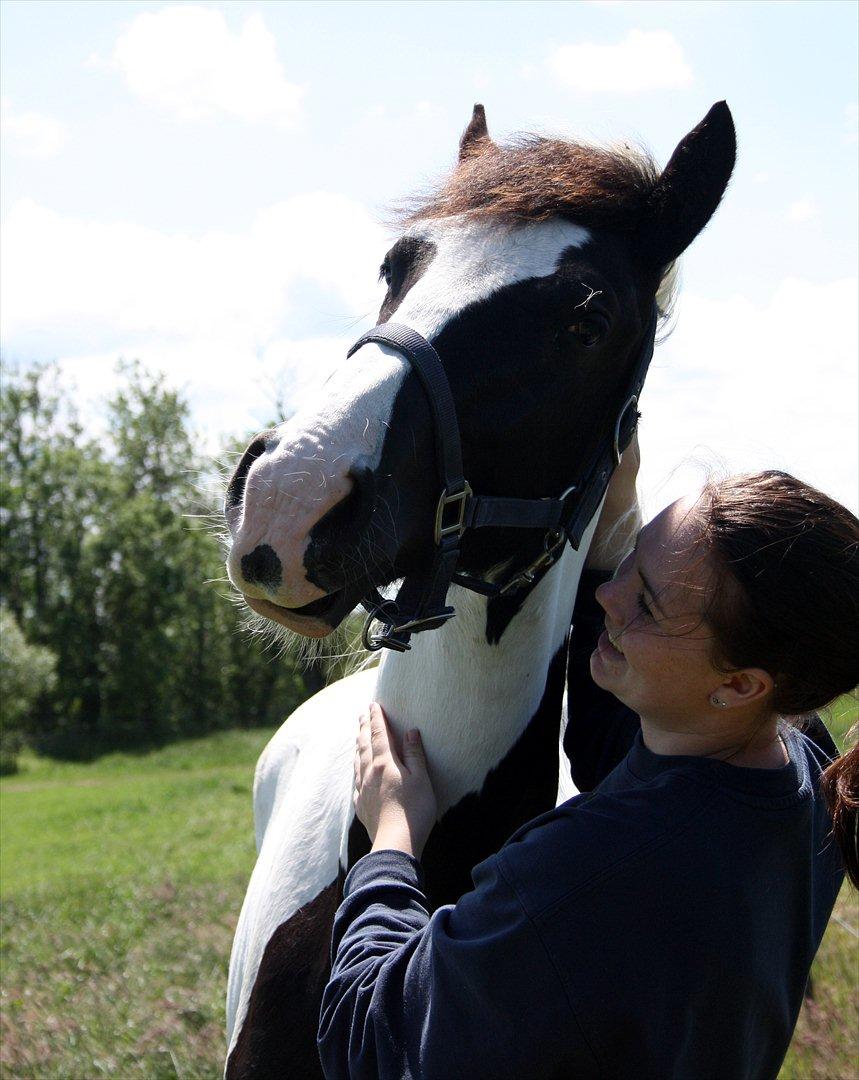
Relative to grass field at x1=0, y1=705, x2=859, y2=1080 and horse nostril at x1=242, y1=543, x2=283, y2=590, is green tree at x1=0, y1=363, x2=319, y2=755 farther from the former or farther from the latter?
horse nostril at x1=242, y1=543, x2=283, y2=590

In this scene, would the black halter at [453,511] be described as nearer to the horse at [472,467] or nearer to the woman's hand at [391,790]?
the horse at [472,467]

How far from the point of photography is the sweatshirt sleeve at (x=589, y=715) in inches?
80.0

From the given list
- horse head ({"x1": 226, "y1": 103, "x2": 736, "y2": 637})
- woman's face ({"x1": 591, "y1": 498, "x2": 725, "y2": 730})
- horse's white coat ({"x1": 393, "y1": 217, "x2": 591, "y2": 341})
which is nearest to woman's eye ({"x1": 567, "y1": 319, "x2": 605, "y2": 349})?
horse head ({"x1": 226, "y1": 103, "x2": 736, "y2": 637})

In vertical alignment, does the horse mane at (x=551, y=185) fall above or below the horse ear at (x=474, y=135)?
below

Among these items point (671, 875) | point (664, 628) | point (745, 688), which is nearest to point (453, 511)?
point (664, 628)

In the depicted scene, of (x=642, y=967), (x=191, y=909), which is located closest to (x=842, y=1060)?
(x=642, y=967)

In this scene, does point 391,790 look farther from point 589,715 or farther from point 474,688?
point 589,715

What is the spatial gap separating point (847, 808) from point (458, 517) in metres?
0.77

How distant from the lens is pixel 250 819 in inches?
426

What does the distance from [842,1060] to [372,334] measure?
11.9 ft

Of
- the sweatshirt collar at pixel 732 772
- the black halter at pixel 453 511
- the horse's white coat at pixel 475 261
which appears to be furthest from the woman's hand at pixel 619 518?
the sweatshirt collar at pixel 732 772

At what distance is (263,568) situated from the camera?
4.91 ft

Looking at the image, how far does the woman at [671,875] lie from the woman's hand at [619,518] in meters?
0.72

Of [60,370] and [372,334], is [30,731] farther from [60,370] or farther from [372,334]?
[372,334]
